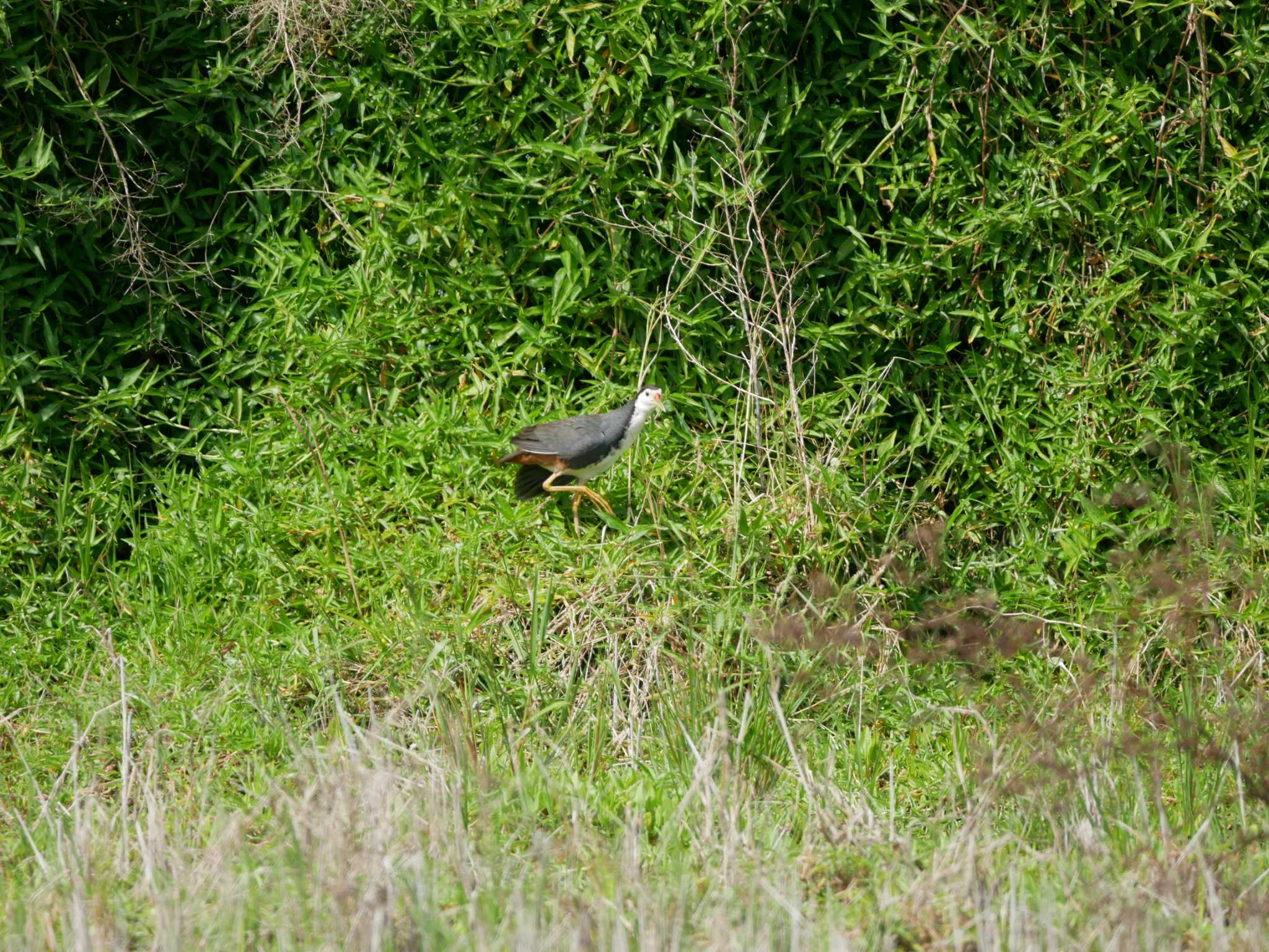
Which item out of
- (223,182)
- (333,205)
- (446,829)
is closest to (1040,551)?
(446,829)

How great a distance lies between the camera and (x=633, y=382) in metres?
4.80

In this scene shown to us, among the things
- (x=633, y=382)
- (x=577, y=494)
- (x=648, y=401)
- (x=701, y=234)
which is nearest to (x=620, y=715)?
(x=577, y=494)

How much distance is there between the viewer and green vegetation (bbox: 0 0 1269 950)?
12.3 ft

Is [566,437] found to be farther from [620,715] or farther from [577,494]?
[620,715]

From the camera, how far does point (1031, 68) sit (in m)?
4.73

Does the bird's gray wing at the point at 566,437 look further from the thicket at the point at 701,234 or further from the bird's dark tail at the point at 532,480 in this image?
the thicket at the point at 701,234

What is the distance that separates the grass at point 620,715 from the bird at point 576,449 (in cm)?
11

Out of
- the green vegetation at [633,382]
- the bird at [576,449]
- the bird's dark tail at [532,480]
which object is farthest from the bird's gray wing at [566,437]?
the green vegetation at [633,382]

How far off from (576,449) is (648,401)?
33 centimetres

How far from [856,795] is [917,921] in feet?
2.86

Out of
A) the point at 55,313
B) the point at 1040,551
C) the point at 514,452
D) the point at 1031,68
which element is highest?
the point at 1031,68

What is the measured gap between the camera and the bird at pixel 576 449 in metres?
4.31

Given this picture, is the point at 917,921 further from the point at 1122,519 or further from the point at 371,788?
the point at 1122,519

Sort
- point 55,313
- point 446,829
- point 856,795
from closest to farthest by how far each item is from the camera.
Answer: point 446,829
point 856,795
point 55,313
